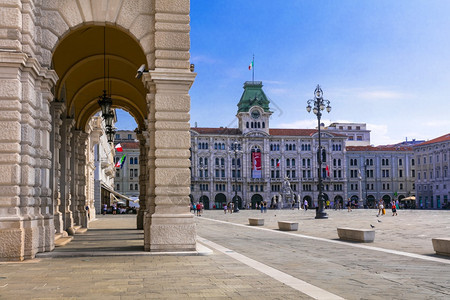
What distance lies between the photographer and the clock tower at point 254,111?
117m

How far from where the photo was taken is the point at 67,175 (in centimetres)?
2259

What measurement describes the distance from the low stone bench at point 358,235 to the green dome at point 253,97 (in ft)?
322

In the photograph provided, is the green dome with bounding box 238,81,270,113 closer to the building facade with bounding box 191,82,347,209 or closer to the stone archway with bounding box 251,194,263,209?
the building facade with bounding box 191,82,347,209

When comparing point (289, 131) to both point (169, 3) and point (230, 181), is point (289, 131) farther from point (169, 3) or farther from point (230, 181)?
point (169, 3)

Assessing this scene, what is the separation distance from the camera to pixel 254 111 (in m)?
117

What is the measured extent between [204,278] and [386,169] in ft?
400

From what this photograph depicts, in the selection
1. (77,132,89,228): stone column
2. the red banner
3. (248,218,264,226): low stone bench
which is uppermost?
the red banner

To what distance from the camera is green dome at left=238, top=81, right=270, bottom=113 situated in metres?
119

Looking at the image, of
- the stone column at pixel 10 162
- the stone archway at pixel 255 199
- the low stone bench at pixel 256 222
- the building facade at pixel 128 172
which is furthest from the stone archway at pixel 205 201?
the stone column at pixel 10 162

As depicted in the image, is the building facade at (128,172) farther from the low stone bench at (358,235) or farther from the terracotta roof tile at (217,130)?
the low stone bench at (358,235)

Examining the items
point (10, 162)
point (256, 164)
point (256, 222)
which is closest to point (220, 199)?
point (256, 164)

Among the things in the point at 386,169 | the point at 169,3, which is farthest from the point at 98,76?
the point at 386,169

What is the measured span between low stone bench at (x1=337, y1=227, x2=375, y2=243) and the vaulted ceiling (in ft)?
32.3

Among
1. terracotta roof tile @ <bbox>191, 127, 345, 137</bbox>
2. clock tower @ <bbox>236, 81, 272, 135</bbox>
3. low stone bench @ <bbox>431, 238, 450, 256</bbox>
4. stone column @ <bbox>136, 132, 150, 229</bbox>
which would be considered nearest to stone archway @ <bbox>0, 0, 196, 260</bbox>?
low stone bench @ <bbox>431, 238, 450, 256</bbox>
